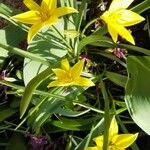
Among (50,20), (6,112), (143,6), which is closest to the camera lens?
(50,20)

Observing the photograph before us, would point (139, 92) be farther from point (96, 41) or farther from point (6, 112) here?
point (6, 112)

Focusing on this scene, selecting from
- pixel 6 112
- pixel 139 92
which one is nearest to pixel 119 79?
pixel 139 92

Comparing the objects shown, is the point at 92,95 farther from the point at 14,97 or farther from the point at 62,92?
the point at 14,97

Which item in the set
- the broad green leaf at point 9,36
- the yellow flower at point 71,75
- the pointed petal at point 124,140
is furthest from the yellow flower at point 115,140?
the broad green leaf at point 9,36

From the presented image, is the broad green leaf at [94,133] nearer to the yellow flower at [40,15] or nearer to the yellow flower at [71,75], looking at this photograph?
the yellow flower at [71,75]

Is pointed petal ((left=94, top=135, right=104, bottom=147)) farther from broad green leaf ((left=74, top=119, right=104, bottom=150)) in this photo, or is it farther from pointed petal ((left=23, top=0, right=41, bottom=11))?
pointed petal ((left=23, top=0, right=41, bottom=11))

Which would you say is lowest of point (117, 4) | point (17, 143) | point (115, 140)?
point (17, 143)

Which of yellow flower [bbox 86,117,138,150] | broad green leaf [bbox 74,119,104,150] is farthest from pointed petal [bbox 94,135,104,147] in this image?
broad green leaf [bbox 74,119,104,150]
